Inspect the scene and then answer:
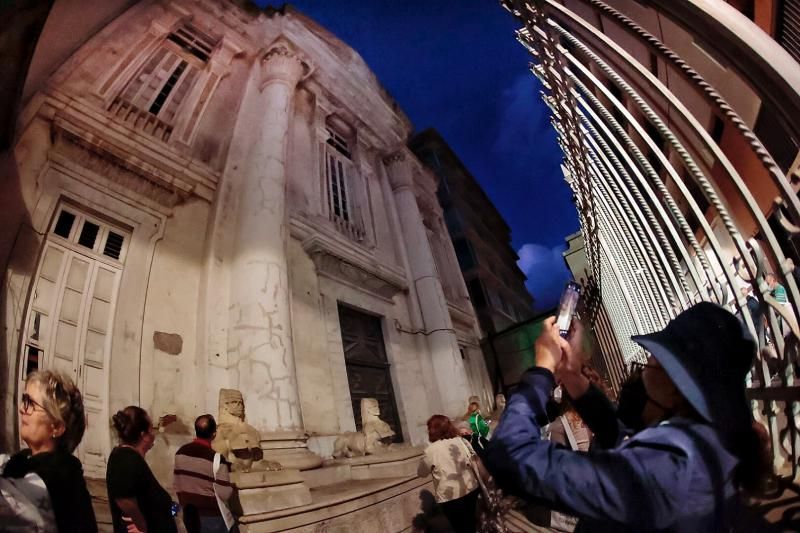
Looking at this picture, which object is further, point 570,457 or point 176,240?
point 176,240

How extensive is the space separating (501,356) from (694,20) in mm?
12570

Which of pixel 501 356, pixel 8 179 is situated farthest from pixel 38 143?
pixel 501 356

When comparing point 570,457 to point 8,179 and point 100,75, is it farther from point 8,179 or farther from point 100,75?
point 100,75

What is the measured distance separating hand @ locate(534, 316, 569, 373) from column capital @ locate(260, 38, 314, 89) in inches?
350

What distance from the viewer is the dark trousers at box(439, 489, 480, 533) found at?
3.23m

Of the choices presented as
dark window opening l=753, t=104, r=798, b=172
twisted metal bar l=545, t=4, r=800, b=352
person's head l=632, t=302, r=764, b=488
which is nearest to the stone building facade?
person's head l=632, t=302, r=764, b=488

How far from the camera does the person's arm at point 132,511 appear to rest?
1.91 metres

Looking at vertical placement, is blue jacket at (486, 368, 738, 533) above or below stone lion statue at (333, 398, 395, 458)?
above

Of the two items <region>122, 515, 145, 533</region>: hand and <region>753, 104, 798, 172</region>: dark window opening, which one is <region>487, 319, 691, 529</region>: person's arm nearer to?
<region>122, 515, 145, 533</region>: hand

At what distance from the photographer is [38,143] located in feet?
14.9

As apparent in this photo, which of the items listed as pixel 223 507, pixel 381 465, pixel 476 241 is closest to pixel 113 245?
pixel 223 507

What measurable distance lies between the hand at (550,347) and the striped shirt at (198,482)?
100 inches

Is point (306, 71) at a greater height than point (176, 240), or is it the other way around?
point (306, 71)

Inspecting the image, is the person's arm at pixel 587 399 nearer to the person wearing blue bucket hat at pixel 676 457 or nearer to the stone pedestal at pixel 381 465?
the person wearing blue bucket hat at pixel 676 457
